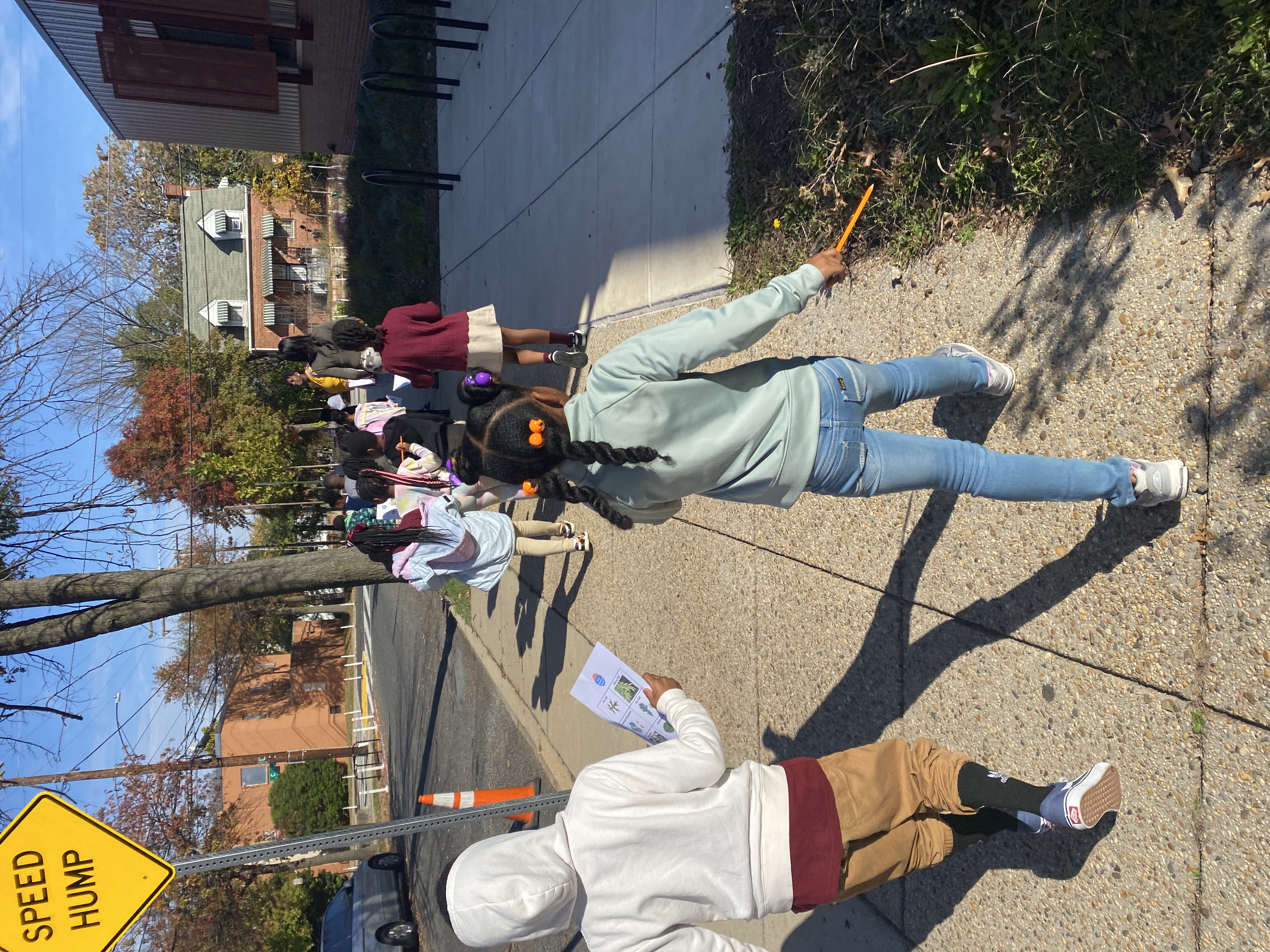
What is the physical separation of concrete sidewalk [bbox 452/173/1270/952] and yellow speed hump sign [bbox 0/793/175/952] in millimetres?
3232

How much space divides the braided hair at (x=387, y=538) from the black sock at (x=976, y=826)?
3.57m

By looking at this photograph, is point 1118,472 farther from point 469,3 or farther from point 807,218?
point 469,3

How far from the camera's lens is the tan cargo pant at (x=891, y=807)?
3.04 meters

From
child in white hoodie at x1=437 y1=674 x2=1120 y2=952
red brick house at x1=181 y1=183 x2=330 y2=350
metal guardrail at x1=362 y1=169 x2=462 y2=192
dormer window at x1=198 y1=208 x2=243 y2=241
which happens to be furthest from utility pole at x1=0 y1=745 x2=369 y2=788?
dormer window at x1=198 y1=208 x2=243 y2=241

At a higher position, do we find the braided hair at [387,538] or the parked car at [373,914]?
the braided hair at [387,538]

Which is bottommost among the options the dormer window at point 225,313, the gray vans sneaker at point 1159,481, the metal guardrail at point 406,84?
the gray vans sneaker at point 1159,481

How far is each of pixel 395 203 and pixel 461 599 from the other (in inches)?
247

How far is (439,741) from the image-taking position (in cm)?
1138

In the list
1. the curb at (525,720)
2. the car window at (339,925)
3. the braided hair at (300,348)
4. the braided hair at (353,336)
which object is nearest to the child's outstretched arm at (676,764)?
the curb at (525,720)

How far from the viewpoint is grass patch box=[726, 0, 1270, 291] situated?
2941 mm

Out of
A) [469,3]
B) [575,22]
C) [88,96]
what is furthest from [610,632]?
[88,96]

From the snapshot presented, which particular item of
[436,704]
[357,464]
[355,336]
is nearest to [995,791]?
[355,336]

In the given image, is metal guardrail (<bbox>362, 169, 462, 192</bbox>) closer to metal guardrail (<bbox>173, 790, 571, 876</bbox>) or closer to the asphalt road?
the asphalt road

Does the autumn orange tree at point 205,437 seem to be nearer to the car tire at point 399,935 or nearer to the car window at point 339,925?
the car window at point 339,925
